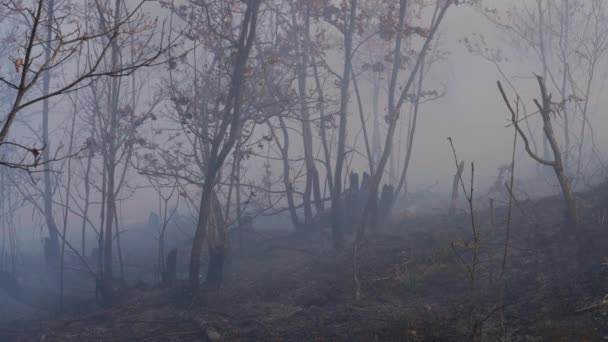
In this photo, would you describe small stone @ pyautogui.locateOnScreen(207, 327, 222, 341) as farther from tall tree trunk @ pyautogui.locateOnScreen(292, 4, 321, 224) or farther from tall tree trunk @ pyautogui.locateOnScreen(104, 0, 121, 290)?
tall tree trunk @ pyautogui.locateOnScreen(292, 4, 321, 224)

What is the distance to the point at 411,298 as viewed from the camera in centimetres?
762

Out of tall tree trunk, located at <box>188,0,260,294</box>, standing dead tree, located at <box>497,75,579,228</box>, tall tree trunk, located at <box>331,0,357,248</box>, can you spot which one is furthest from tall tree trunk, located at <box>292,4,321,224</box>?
standing dead tree, located at <box>497,75,579,228</box>

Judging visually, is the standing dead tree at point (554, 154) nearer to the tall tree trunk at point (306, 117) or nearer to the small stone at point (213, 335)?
the small stone at point (213, 335)

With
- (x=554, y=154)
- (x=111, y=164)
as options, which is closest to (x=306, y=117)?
(x=111, y=164)

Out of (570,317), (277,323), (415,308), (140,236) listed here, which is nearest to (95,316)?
(277,323)

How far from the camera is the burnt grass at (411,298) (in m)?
5.77

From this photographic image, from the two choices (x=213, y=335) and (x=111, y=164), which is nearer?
(x=213, y=335)

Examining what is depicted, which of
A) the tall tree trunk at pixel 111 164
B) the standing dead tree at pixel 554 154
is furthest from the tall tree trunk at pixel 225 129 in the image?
the standing dead tree at pixel 554 154

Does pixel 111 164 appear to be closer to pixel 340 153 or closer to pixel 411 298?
pixel 340 153

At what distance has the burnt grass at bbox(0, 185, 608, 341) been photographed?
5.77 m

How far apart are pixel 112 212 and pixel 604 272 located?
991 cm

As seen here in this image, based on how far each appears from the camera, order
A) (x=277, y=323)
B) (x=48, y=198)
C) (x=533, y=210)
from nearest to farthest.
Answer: (x=277, y=323), (x=533, y=210), (x=48, y=198)

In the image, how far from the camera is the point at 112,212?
11.8m

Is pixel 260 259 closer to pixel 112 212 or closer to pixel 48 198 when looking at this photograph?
pixel 112 212
